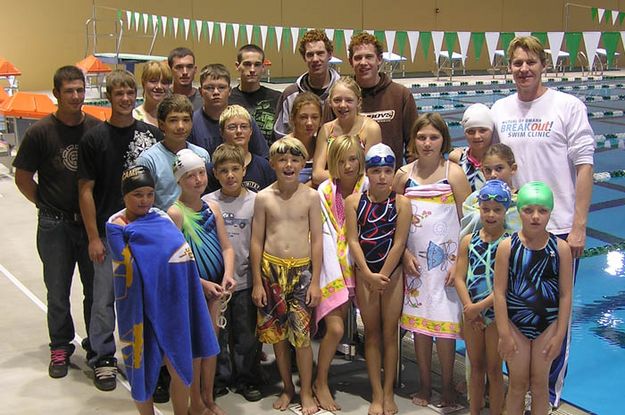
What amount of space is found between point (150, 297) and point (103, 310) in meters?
0.94

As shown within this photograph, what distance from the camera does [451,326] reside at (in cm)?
326

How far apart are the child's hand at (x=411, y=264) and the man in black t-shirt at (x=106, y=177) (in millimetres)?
1395

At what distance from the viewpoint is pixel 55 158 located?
143 inches

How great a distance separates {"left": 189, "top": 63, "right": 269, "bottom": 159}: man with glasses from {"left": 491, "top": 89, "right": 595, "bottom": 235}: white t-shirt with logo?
128 cm

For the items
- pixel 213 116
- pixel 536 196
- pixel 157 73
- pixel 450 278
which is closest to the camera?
pixel 536 196

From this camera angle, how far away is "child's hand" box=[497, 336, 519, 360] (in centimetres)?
277

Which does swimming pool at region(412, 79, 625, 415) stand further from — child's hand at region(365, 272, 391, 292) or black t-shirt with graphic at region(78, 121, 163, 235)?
black t-shirt with graphic at region(78, 121, 163, 235)

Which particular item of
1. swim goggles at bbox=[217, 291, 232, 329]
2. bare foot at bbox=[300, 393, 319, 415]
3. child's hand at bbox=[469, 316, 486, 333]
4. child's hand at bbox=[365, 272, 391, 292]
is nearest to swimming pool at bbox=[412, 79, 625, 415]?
child's hand at bbox=[469, 316, 486, 333]

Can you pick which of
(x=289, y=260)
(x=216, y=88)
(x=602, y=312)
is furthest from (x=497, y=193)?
(x=602, y=312)

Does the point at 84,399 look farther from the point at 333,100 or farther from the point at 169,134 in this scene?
the point at 333,100

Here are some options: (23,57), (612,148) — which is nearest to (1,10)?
(23,57)

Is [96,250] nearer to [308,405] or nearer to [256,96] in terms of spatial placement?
[308,405]

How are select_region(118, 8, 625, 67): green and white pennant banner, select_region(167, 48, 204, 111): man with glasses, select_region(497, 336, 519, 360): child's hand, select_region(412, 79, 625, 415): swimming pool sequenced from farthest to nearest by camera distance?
select_region(118, 8, 625, 67): green and white pennant banner, select_region(167, 48, 204, 111): man with glasses, select_region(412, 79, 625, 415): swimming pool, select_region(497, 336, 519, 360): child's hand

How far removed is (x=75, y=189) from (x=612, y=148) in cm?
917
